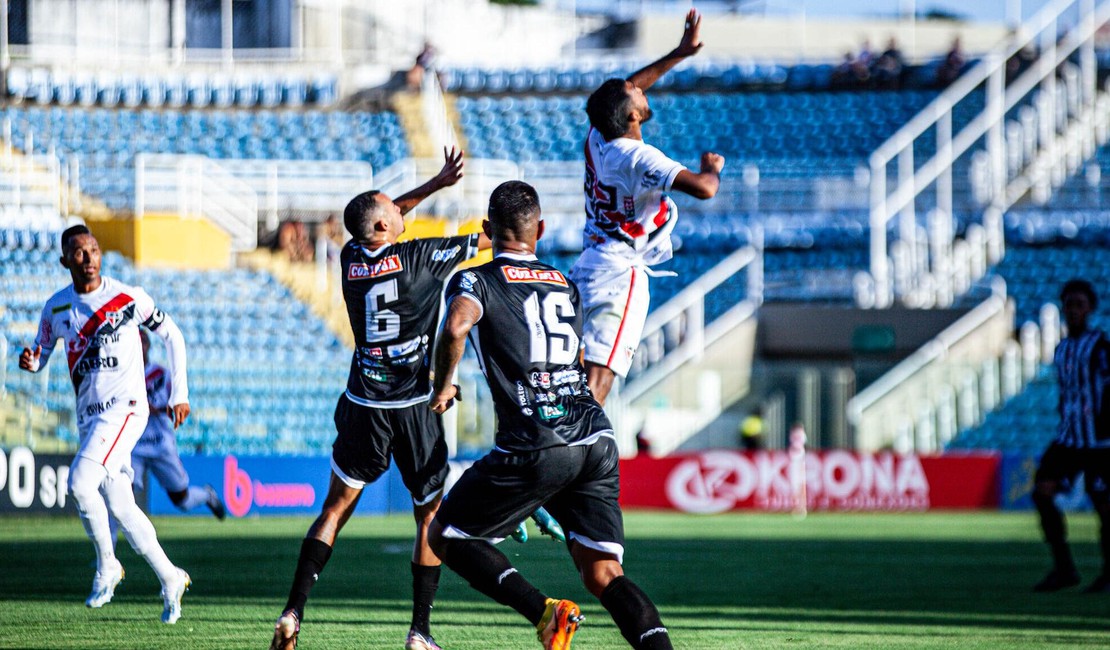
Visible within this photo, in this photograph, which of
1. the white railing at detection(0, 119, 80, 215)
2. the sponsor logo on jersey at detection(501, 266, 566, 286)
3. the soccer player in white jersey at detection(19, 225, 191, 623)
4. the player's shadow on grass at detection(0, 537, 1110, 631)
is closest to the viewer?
the sponsor logo on jersey at detection(501, 266, 566, 286)

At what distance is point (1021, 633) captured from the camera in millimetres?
8875

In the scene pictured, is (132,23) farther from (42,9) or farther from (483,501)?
(483,501)

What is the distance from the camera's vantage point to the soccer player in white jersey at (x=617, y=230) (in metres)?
8.20

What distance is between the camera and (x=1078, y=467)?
1205 cm

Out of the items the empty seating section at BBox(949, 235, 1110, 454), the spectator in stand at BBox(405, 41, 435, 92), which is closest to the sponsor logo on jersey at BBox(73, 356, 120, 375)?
the empty seating section at BBox(949, 235, 1110, 454)

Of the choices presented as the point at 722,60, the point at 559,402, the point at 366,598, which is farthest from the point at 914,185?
the point at 559,402

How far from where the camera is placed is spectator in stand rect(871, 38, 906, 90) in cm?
3631

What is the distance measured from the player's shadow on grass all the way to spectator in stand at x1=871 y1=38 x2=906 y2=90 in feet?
71.8

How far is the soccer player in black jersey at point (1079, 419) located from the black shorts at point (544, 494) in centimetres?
611

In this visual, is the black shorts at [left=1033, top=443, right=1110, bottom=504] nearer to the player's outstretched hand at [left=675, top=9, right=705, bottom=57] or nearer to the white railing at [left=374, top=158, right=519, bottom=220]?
the player's outstretched hand at [left=675, top=9, right=705, bottom=57]

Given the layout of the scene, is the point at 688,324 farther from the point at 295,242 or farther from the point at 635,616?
the point at 635,616

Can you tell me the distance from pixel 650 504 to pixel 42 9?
70.1ft

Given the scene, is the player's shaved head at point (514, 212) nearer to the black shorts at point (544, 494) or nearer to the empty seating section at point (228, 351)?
the black shorts at point (544, 494)

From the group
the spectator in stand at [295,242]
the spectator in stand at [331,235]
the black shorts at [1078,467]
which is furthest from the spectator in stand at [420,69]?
the black shorts at [1078,467]
